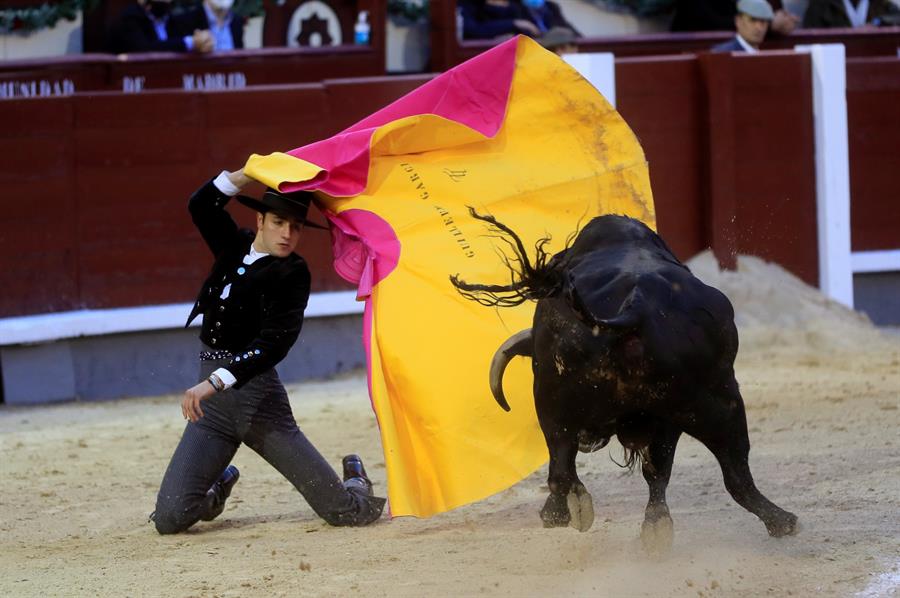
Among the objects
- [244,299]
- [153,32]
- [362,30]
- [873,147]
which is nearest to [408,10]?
[362,30]

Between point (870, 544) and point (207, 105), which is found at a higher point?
point (207, 105)

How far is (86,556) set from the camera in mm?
4016

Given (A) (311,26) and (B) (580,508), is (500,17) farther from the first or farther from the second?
(B) (580,508)

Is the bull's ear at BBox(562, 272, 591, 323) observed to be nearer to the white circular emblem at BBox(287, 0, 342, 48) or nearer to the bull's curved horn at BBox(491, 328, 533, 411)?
the bull's curved horn at BBox(491, 328, 533, 411)

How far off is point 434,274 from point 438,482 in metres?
0.60

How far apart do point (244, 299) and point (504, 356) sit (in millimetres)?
794

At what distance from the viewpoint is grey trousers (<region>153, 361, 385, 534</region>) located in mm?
4188

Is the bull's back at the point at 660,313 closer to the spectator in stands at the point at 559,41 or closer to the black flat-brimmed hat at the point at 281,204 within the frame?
the black flat-brimmed hat at the point at 281,204

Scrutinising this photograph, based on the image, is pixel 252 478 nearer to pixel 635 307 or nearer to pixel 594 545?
pixel 594 545

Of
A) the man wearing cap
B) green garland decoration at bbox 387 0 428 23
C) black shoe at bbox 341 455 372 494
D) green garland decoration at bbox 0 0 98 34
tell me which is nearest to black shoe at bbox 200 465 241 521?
the man wearing cap

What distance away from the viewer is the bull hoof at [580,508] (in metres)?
3.56

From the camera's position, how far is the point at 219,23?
340 inches

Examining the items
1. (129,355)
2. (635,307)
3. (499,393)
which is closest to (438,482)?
(499,393)

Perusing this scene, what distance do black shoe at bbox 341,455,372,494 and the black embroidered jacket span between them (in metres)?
0.51
